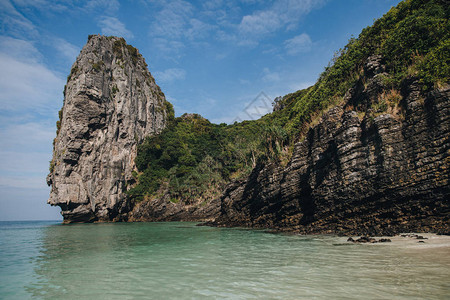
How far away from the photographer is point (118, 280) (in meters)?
7.30

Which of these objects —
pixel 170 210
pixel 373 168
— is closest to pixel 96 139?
pixel 170 210

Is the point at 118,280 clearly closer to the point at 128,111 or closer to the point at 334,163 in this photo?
the point at 334,163

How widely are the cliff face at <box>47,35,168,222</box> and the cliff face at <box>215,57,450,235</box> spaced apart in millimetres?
44962

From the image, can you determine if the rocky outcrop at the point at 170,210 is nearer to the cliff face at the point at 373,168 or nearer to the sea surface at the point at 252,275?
the cliff face at the point at 373,168

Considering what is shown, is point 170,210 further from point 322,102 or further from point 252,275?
point 252,275

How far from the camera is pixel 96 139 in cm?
5625

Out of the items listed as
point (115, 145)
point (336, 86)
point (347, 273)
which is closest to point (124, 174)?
point (115, 145)

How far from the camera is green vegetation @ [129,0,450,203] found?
15508 mm

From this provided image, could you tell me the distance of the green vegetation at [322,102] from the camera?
15.5 m

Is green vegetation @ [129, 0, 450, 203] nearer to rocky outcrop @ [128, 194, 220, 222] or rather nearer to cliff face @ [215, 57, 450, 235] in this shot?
cliff face @ [215, 57, 450, 235]

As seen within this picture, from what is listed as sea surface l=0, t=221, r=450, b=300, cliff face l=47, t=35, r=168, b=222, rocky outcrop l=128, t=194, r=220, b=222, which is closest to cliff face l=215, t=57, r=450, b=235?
sea surface l=0, t=221, r=450, b=300

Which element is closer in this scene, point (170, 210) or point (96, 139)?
point (170, 210)

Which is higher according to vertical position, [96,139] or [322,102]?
[96,139]

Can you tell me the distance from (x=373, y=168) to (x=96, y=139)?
184 ft
